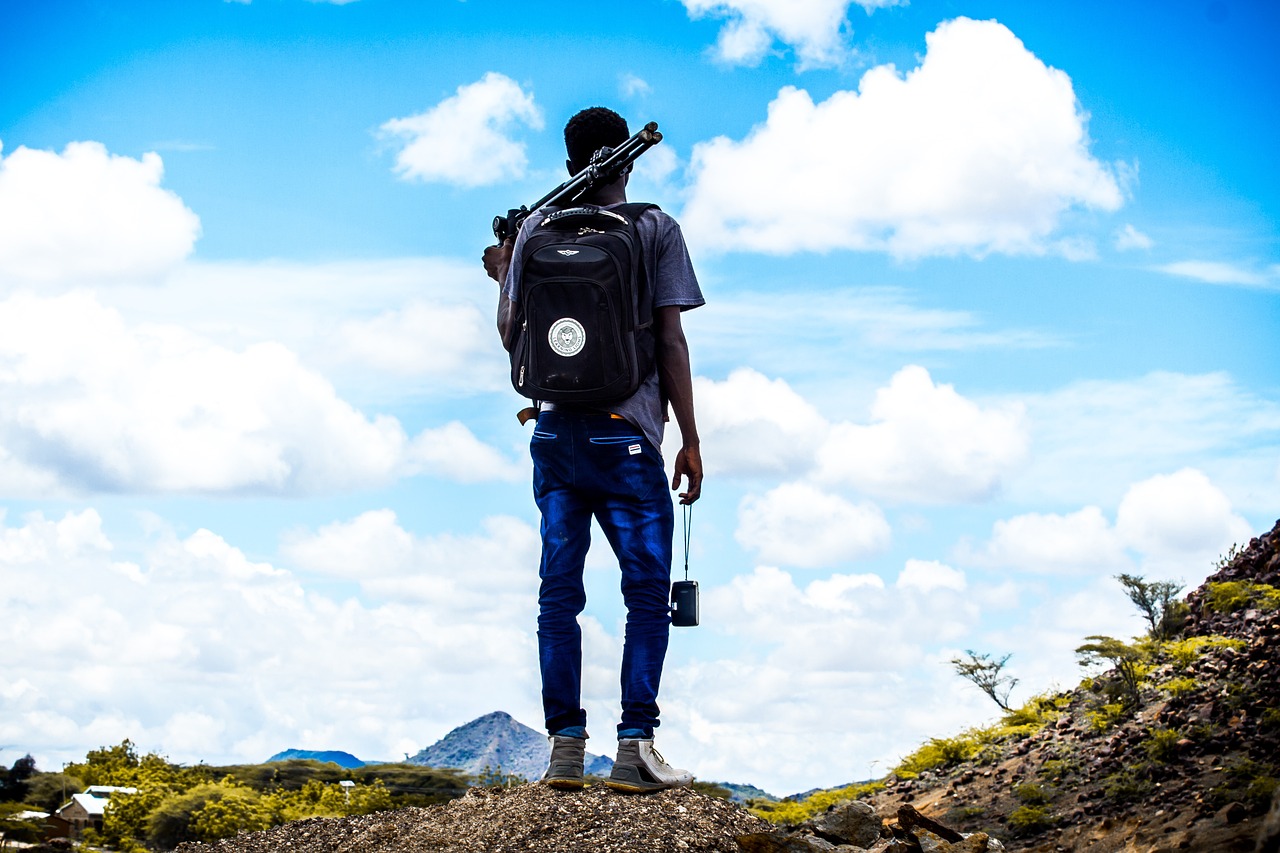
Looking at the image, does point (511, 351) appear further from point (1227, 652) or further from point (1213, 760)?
point (1227, 652)

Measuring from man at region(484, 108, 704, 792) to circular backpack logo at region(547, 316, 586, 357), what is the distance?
33cm

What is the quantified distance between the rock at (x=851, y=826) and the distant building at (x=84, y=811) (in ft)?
20.7

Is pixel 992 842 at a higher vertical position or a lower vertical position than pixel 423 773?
lower

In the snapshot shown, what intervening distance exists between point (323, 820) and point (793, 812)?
5.37m

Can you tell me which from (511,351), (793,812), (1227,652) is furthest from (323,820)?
(1227,652)

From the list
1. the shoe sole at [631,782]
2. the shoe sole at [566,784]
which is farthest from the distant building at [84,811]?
the shoe sole at [631,782]

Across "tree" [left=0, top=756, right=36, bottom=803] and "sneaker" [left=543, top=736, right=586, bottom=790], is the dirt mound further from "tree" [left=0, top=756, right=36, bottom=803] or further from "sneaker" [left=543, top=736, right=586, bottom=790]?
"tree" [left=0, top=756, right=36, bottom=803]

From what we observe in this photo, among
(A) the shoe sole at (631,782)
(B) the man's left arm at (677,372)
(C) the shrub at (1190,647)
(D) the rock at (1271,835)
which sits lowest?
(D) the rock at (1271,835)

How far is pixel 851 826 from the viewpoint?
8.83m

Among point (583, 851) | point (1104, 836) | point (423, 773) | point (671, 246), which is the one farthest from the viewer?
point (423, 773)

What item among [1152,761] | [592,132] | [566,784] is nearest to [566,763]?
[566,784]

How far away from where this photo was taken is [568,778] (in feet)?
23.6

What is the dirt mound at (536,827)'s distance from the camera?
6.74 m

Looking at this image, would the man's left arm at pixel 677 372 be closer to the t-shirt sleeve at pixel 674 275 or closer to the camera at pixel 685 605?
the t-shirt sleeve at pixel 674 275
